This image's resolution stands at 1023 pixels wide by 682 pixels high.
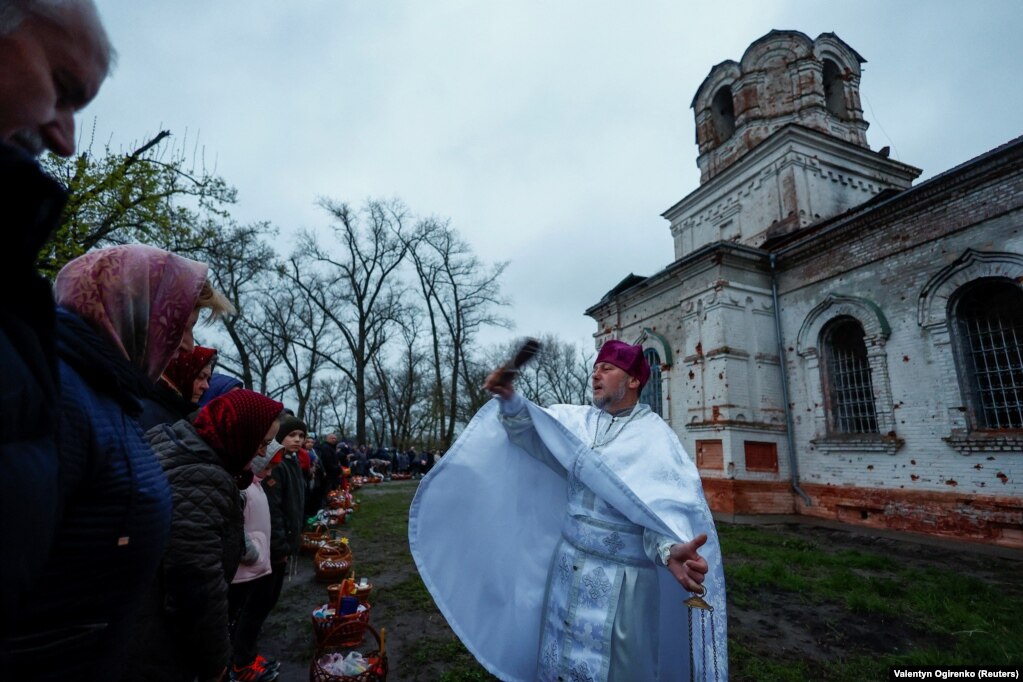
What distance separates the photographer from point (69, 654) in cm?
106

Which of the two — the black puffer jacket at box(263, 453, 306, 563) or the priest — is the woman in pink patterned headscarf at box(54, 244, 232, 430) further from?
the black puffer jacket at box(263, 453, 306, 563)

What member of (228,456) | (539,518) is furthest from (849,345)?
(228,456)

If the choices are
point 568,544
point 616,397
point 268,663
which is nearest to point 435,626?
point 268,663

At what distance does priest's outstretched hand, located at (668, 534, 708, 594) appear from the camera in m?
2.18

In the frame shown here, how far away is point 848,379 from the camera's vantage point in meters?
11.2

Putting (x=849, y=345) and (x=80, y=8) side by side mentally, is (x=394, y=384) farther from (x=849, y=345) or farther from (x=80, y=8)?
(x=80, y=8)

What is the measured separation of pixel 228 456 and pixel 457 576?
68.3 inches

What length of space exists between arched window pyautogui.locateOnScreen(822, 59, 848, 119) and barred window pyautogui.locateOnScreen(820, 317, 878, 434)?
8.84 meters

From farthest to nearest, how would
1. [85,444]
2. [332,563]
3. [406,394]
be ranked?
1. [406,394]
2. [332,563]
3. [85,444]

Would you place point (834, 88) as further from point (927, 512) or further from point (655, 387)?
point (927, 512)

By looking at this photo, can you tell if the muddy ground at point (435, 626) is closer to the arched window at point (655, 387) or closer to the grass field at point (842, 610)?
the grass field at point (842, 610)

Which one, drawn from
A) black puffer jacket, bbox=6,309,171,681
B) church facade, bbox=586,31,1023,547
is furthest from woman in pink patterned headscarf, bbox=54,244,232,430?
church facade, bbox=586,31,1023,547

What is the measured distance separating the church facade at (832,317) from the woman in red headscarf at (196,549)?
37.0ft

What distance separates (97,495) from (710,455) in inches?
492
